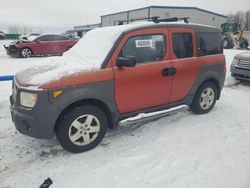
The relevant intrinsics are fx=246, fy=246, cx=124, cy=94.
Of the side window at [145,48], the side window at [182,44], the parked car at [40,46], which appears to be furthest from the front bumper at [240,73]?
the parked car at [40,46]

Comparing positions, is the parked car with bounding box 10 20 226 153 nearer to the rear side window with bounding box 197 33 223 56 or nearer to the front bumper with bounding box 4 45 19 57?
→ the rear side window with bounding box 197 33 223 56

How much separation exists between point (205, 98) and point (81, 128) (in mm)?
2897

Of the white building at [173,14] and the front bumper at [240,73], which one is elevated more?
the white building at [173,14]

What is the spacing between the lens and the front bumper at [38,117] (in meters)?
3.23

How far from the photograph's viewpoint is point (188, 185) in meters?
2.94

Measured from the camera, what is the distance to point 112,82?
370 centimetres

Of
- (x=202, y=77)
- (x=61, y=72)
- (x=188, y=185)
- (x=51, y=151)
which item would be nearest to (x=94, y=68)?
(x=61, y=72)

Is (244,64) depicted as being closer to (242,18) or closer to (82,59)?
(82,59)

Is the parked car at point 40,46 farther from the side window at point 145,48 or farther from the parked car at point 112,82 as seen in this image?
the side window at point 145,48

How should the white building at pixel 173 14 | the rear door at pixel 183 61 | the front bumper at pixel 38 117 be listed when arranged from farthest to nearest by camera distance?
the white building at pixel 173 14, the rear door at pixel 183 61, the front bumper at pixel 38 117

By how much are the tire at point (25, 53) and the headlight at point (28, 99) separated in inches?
482

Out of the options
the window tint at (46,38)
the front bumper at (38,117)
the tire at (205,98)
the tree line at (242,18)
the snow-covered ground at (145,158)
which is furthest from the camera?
the tree line at (242,18)

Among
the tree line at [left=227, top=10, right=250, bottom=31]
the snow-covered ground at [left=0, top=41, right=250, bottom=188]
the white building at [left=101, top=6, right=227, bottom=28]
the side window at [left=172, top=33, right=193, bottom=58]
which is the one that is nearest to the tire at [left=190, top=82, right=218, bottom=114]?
the snow-covered ground at [left=0, top=41, right=250, bottom=188]

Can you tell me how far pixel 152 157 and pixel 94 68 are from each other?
1.55m
